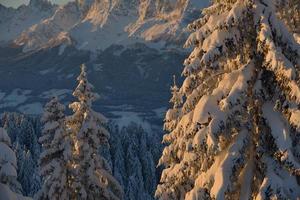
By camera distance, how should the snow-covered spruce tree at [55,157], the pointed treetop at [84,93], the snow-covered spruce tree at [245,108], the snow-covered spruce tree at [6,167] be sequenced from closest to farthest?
1. the snow-covered spruce tree at [245,108]
2. the snow-covered spruce tree at [6,167]
3. the pointed treetop at [84,93]
4. the snow-covered spruce tree at [55,157]

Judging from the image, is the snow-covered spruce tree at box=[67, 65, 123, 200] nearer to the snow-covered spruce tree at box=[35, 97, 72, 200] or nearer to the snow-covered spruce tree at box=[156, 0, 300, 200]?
the snow-covered spruce tree at box=[35, 97, 72, 200]

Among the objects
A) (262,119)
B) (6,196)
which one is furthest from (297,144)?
(6,196)

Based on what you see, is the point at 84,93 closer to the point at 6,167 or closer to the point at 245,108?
the point at 6,167

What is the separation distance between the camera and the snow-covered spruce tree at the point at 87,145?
25.8m

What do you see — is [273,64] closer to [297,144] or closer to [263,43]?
[263,43]

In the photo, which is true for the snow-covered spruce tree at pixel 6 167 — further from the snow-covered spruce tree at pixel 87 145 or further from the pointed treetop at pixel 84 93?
the pointed treetop at pixel 84 93

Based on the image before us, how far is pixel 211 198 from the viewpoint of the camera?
12102mm

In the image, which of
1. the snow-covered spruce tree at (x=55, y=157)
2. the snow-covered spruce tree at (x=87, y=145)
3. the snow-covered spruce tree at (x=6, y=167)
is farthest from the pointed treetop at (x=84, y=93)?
the snow-covered spruce tree at (x=6, y=167)

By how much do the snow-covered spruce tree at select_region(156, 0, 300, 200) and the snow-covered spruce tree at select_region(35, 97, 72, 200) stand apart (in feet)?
46.9

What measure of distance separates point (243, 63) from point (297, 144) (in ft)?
6.08

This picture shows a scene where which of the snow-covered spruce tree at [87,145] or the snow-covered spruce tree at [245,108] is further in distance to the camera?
the snow-covered spruce tree at [87,145]

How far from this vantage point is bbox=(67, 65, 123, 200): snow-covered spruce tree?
1016 inches

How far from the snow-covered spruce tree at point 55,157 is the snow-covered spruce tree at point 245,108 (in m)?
14.3

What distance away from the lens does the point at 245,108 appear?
12.2 m
